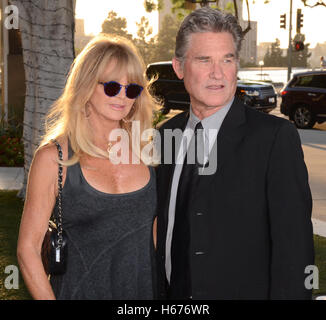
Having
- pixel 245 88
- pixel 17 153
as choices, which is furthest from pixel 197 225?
pixel 245 88

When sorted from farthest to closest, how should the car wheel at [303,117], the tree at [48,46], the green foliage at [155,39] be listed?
the green foliage at [155,39] → the car wheel at [303,117] → the tree at [48,46]

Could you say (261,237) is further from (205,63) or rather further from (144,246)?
(205,63)

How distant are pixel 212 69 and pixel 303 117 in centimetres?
1715

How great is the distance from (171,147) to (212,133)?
319mm

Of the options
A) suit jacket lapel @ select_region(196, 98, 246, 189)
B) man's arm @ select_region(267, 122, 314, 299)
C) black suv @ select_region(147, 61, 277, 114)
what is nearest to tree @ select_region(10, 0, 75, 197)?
suit jacket lapel @ select_region(196, 98, 246, 189)

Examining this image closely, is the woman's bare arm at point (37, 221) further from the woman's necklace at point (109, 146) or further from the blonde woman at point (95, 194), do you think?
the woman's necklace at point (109, 146)

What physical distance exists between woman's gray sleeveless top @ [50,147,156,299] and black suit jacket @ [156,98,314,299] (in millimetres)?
283

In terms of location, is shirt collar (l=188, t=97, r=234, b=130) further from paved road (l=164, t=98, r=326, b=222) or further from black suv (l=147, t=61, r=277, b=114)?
black suv (l=147, t=61, r=277, b=114)

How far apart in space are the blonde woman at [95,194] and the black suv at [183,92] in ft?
62.9

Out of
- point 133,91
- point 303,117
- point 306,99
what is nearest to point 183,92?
point 303,117

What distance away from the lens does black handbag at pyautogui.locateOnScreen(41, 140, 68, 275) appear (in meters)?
2.82

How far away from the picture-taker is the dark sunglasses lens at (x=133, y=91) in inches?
123
